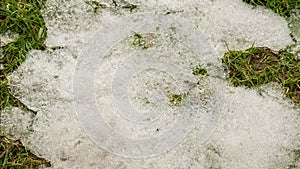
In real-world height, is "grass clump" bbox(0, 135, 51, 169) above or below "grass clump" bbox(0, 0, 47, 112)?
below

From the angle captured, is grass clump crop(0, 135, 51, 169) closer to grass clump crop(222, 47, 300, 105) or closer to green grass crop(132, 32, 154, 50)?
green grass crop(132, 32, 154, 50)

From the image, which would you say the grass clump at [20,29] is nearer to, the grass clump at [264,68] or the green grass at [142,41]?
the green grass at [142,41]

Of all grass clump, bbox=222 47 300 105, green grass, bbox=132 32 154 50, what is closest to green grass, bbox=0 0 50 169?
green grass, bbox=132 32 154 50

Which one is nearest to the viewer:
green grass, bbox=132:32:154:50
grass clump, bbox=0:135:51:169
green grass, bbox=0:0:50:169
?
grass clump, bbox=0:135:51:169

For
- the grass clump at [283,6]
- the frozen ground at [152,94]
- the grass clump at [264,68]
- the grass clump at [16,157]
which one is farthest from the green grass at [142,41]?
the grass clump at [16,157]

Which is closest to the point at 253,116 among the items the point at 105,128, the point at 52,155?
the point at 105,128

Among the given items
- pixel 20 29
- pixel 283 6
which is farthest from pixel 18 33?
pixel 283 6

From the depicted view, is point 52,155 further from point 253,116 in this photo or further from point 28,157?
point 253,116

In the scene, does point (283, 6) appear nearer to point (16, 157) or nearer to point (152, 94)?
point (152, 94)
